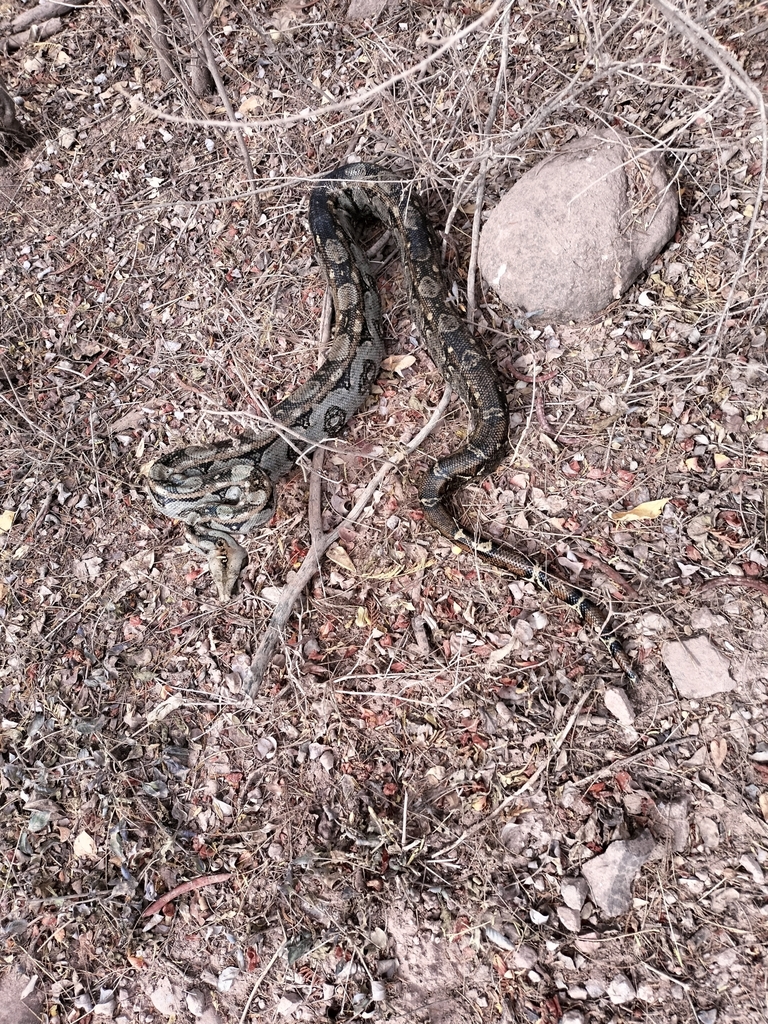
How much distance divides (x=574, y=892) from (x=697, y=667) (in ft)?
4.99

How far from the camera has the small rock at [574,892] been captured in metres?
3.62

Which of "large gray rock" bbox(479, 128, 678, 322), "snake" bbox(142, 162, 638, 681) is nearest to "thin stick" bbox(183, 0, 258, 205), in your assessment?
"snake" bbox(142, 162, 638, 681)

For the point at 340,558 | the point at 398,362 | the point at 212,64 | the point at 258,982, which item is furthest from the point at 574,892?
the point at 212,64

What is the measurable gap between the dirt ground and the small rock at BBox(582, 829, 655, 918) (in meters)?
0.02

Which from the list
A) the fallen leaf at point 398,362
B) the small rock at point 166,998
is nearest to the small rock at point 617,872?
the small rock at point 166,998

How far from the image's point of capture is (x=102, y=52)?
782cm

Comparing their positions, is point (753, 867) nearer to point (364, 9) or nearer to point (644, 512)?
point (644, 512)

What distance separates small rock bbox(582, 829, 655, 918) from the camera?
3578mm

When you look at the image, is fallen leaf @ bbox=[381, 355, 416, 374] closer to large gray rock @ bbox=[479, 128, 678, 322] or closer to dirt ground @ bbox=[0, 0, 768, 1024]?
dirt ground @ bbox=[0, 0, 768, 1024]

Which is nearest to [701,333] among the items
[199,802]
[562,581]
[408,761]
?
[562,581]

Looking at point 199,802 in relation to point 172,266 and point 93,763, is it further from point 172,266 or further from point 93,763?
point 172,266

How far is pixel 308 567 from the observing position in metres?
5.00

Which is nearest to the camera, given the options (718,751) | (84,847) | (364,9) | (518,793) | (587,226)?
(718,751)

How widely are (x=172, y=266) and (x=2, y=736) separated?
15.5ft
